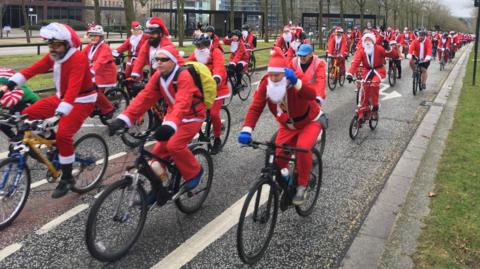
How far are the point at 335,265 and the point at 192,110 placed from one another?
2172 mm

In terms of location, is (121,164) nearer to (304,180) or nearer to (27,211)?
(27,211)

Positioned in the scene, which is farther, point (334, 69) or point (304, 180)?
point (334, 69)

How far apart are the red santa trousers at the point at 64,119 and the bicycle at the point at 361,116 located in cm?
525

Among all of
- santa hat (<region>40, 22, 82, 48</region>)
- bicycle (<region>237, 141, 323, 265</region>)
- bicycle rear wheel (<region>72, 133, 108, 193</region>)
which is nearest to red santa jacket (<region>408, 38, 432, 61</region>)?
bicycle (<region>237, 141, 323, 265</region>)

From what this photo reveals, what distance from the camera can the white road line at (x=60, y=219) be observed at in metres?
4.66

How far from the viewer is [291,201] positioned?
4.80 metres

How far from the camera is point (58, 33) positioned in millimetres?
5047

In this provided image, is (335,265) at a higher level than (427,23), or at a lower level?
lower

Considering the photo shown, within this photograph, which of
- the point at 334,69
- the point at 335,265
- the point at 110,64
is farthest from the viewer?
the point at 334,69

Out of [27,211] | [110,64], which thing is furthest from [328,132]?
[27,211]

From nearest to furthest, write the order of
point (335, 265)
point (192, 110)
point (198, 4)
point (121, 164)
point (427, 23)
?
point (335, 265) → point (192, 110) → point (121, 164) → point (198, 4) → point (427, 23)

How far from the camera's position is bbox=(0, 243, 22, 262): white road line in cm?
415

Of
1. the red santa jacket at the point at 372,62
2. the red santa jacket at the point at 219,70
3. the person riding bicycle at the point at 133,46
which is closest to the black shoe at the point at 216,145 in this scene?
the red santa jacket at the point at 219,70

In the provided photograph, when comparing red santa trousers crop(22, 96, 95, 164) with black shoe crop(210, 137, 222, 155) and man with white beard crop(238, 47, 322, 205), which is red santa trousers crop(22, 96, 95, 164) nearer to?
man with white beard crop(238, 47, 322, 205)
